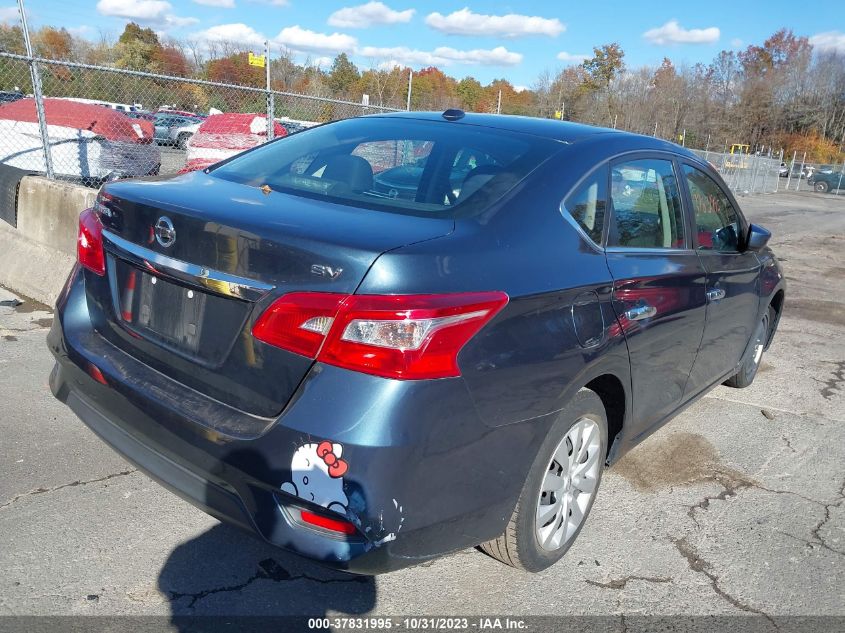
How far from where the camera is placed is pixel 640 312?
2908 mm

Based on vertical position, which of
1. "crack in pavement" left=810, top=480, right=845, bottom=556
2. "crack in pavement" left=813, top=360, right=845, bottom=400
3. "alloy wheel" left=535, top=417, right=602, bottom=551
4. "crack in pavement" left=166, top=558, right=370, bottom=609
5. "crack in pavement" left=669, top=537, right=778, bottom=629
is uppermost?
"alloy wheel" left=535, top=417, right=602, bottom=551

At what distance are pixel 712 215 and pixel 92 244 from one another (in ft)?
10.6

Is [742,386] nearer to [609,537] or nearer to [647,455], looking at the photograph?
[647,455]

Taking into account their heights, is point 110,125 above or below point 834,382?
above

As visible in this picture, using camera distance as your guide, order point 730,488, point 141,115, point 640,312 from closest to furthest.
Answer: point 640,312
point 730,488
point 141,115

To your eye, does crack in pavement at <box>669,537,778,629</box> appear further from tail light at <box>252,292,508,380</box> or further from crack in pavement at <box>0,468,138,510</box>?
crack in pavement at <box>0,468,138,510</box>

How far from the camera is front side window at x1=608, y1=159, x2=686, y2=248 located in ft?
9.75

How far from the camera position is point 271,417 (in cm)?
208

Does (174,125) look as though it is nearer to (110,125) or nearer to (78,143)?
(110,125)

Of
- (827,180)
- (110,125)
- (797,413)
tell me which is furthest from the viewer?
(827,180)

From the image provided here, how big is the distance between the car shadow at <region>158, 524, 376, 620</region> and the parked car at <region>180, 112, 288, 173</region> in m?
8.77

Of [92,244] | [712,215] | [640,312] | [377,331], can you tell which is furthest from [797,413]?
[92,244]

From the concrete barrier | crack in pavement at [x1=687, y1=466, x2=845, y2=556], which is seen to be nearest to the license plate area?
crack in pavement at [x1=687, y1=466, x2=845, y2=556]

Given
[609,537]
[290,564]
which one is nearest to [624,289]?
[609,537]
